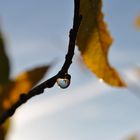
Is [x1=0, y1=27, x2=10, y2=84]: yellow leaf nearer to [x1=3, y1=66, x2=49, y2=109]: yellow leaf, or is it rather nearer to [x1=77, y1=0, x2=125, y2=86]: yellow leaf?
[x1=3, y1=66, x2=49, y2=109]: yellow leaf

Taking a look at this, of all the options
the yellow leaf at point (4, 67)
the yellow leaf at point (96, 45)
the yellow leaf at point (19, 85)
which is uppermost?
the yellow leaf at point (96, 45)

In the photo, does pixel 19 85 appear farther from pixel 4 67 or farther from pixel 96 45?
pixel 96 45

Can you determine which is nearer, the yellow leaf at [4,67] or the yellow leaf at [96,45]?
the yellow leaf at [96,45]

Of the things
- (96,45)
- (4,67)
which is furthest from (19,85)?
(96,45)

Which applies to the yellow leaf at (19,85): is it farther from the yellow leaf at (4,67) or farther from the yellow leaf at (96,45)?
the yellow leaf at (96,45)

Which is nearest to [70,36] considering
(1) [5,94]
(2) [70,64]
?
(2) [70,64]

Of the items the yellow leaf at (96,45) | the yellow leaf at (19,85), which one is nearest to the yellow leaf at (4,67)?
the yellow leaf at (19,85)
